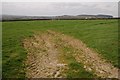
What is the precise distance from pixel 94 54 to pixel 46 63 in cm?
554

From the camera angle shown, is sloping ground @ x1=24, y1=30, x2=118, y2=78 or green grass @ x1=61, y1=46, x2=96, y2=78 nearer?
green grass @ x1=61, y1=46, x2=96, y2=78

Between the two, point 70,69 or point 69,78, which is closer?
point 69,78

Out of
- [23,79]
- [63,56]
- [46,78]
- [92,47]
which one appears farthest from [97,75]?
[92,47]

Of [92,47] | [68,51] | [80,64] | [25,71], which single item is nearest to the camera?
[25,71]

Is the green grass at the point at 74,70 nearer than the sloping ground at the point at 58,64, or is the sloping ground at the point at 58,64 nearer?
the green grass at the point at 74,70

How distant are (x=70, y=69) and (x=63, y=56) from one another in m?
4.68

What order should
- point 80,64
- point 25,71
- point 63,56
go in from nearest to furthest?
point 25,71 < point 80,64 < point 63,56

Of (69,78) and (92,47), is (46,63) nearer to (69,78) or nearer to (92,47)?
(69,78)

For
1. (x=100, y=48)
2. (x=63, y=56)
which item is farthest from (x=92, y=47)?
(x=63, y=56)

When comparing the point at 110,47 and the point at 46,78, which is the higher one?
the point at 110,47

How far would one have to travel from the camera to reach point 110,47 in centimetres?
2442

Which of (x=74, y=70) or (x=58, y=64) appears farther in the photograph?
(x=58, y=64)

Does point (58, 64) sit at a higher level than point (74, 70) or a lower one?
higher

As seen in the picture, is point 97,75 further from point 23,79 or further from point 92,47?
point 92,47
